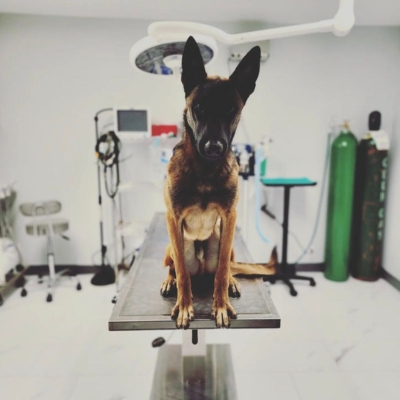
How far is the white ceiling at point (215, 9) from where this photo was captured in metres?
2.73

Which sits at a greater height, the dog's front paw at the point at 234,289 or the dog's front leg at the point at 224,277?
the dog's front leg at the point at 224,277

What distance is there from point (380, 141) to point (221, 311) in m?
2.80

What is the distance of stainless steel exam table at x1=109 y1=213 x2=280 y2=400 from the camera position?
3.99 feet

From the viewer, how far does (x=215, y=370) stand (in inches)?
81.0

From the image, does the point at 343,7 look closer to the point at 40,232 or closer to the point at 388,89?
the point at 388,89

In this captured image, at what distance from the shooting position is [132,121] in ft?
10.3

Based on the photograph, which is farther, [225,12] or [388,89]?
[388,89]

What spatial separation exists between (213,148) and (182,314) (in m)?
0.58

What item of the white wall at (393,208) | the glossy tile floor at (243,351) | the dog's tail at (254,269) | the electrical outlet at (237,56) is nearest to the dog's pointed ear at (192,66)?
the dog's tail at (254,269)

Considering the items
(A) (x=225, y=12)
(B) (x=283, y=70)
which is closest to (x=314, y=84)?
(B) (x=283, y=70)

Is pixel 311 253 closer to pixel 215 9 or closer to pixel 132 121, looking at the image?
pixel 132 121

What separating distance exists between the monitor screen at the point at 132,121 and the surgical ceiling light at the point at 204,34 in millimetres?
1547

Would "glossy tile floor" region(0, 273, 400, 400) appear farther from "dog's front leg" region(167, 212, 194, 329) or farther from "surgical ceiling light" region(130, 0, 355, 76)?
"surgical ceiling light" region(130, 0, 355, 76)

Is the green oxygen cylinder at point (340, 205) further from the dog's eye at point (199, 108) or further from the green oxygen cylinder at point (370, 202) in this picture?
the dog's eye at point (199, 108)
